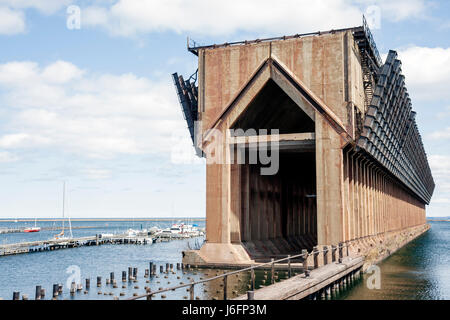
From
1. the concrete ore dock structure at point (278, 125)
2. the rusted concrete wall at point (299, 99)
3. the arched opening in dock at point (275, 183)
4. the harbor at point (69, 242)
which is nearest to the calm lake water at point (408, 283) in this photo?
the concrete ore dock structure at point (278, 125)

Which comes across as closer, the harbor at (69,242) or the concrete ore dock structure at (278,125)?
the concrete ore dock structure at (278,125)

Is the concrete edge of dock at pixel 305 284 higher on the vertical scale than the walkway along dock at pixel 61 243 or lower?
higher

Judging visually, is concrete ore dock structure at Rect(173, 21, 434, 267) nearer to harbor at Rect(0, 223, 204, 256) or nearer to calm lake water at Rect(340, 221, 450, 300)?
calm lake water at Rect(340, 221, 450, 300)

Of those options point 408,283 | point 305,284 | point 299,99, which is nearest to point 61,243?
point 299,99

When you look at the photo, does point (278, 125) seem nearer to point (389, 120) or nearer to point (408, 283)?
point (389, 120)

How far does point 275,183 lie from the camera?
55406 millimetres

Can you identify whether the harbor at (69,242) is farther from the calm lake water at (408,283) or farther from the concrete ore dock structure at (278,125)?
the calm lake water at (408,283)

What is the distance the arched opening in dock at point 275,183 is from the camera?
4278 cm

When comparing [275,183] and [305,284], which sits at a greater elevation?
[275,183]

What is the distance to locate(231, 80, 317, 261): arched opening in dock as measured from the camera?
140 feet

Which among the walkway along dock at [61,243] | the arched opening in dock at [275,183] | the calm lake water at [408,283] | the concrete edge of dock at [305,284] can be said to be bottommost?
the walkway along dock at [61,243]

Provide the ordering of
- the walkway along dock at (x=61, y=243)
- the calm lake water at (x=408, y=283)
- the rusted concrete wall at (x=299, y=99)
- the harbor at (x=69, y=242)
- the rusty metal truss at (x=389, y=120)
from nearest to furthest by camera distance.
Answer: the calm lake water at (x=408, y=283), the rusted concrete wall at (x=299, y=99), the rusty metal truss at (x=389, y=120), the walkway along dock at (x=61, y=243), the harbor at (x=69, y=242)

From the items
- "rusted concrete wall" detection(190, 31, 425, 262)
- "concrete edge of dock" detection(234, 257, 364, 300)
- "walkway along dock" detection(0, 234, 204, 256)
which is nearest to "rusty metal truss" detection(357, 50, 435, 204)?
"rusted concrete wall" detection(190, 31, 425, 262)
